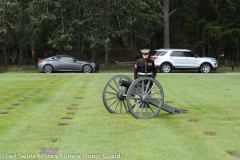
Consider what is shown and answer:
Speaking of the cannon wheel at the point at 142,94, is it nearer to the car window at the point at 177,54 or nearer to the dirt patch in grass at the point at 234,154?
the dirt patch in grass at the point at 234,154

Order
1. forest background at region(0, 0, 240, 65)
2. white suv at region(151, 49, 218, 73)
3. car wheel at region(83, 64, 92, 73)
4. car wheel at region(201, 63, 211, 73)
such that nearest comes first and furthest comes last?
1. white suv at region(151, 49, 218, 73)
2. car wheel at region(83, 64, 92, 73)
3. car wheel at region(201, 63, 211, 73)
4. forest background at region(0, 0, 240, 65)

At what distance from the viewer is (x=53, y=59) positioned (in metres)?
30.6

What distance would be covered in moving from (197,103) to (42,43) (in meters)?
24.3

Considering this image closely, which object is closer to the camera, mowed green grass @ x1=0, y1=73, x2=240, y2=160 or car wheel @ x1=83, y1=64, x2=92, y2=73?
mowed green grass @ x1=0, y1=73, x2=240, y2=160

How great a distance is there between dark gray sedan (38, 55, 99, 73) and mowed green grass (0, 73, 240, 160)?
54.4 feet

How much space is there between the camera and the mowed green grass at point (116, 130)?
705cm

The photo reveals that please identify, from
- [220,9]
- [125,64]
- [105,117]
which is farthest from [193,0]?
[105,117]

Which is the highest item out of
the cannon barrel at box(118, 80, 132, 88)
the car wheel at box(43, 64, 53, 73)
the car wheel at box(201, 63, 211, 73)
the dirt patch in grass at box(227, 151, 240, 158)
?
the cannon barrel at box(118, 80, 132, 88)

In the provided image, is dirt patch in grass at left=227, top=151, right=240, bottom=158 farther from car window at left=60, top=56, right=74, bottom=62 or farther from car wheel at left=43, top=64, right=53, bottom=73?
car wheel at left=43, top=64, right=53, bottom=73

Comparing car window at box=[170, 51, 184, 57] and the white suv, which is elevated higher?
car window at box=[170, 51, 184, 57]

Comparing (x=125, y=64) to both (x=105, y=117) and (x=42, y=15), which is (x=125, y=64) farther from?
(x=105, y=117)

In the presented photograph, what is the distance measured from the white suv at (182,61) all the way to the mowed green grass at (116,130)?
16.4 meters

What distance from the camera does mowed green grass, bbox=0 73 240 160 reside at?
7050mm

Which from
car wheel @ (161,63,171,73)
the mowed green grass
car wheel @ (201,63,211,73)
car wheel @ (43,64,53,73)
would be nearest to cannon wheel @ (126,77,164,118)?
the mowed green grass
